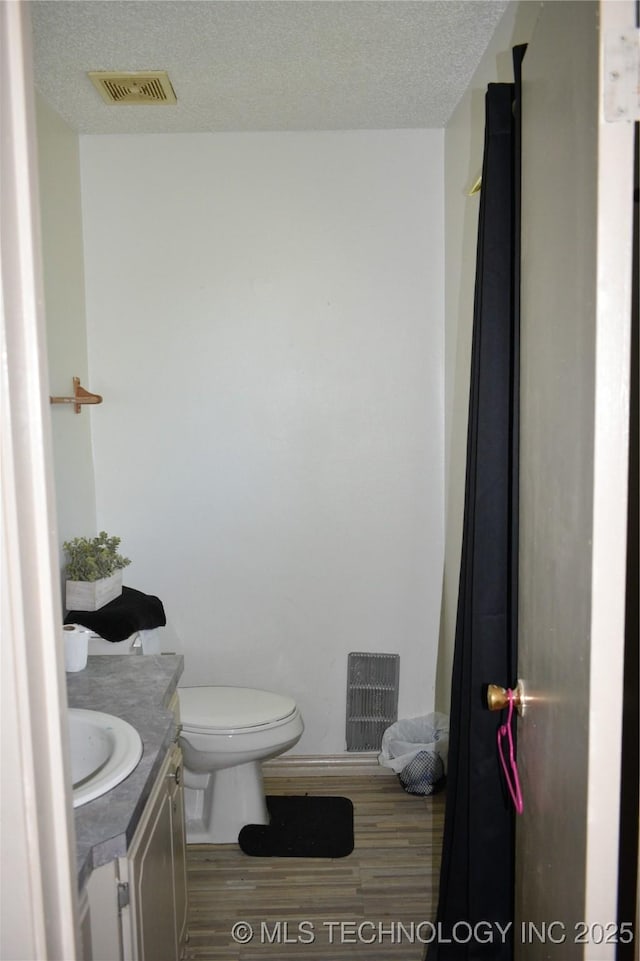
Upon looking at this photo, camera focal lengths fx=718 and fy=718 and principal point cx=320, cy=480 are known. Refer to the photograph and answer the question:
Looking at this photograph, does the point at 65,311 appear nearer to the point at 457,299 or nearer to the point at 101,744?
the point at 457,299

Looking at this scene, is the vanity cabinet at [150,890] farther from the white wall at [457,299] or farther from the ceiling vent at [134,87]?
the ceiling vent at [134,87]

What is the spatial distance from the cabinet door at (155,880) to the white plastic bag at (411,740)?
1391 mm

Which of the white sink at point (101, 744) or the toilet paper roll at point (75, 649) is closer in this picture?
the white sink at point (101, 744)

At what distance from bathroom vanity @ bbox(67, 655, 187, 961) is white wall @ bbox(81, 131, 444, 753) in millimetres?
974

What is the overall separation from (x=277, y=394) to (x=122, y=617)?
1.12m

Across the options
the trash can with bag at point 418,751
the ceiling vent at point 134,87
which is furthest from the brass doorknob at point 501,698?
the ceiling vent at point 134,87

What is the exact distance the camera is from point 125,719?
1710 mm

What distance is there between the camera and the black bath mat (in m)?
2.55

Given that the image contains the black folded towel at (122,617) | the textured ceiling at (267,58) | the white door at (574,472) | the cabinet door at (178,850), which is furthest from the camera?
the black folded towel at (122,617)

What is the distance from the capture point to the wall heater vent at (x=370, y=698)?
309cm

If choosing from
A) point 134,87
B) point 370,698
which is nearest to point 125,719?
point 370,698

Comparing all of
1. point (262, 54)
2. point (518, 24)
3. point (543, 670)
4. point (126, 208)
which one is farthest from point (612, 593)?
point (126, 208)

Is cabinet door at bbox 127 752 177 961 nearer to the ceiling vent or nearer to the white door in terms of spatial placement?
the white door

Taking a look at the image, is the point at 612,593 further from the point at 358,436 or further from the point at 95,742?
the point at 358,436
